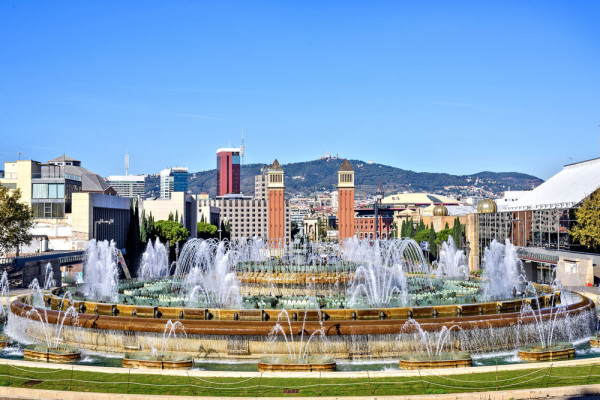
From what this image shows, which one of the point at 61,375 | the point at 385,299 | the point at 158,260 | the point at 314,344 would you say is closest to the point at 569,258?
the point at 385,299

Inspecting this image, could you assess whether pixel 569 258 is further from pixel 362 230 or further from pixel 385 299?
pixel 362 230

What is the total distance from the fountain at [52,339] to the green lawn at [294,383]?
2.49 meters

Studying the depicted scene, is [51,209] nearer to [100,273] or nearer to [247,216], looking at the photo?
[100,273]

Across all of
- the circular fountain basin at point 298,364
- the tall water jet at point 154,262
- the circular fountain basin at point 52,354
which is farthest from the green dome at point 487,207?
the circular fountain basin at point 52,354

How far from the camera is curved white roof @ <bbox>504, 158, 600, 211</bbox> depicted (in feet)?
187

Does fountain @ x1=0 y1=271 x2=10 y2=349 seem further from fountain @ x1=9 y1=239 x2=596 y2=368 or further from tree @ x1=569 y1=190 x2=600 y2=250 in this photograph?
tree @ x1=569 y1=190 x2=600 y2=250

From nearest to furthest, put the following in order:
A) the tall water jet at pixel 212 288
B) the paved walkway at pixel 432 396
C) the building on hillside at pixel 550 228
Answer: the paved walkway at pixel 432 396 < the tall water jet at pixel 212 288 < the building on hillside at pixel 550 228

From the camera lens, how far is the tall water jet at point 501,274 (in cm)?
3328

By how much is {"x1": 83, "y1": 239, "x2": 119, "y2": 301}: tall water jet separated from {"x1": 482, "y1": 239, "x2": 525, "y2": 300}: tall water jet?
A: 65.0 ft

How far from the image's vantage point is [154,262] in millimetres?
70000

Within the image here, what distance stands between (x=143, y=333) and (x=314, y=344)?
20.1 ft

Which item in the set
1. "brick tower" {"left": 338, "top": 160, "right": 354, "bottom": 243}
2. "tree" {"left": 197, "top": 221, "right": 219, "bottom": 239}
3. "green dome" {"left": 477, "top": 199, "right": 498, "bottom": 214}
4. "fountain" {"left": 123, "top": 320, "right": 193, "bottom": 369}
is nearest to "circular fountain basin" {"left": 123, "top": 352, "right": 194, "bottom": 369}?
"fountain" {"left": 123, "top": 320, "right": 193, "bottom": 369}

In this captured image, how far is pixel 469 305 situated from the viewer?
81.5ft

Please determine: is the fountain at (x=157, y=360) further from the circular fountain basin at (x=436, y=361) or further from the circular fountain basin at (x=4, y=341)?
the circular fountain basin at (x=436, y=361)
